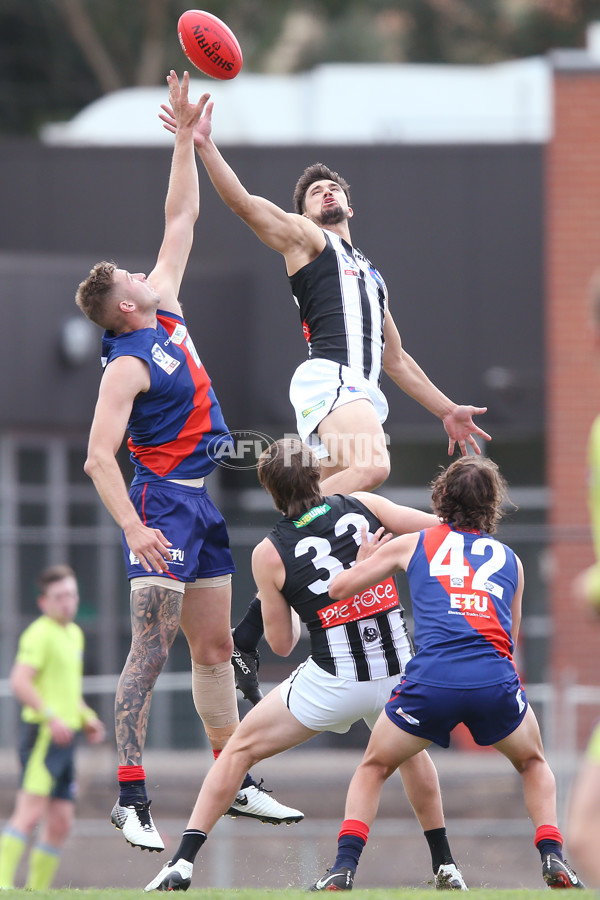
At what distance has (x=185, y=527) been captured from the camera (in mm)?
5992

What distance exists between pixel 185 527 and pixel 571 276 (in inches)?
353

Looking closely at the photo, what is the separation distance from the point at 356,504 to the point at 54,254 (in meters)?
10.8

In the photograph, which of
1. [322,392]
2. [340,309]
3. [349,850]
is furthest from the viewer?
[340,309]

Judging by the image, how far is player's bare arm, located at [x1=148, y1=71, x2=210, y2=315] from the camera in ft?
20.7

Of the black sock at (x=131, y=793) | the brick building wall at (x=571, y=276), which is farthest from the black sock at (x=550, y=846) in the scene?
the brick building wall at (x=571, y=276)

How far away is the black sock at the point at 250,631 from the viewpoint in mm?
6316

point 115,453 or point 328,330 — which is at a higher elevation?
point 328,330

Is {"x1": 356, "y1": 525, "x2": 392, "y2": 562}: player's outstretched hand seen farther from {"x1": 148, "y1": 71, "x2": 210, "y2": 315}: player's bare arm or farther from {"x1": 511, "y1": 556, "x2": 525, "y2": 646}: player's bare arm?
{"x1": 148, "y1": 71, "x2": 210, "y2": 315}: player's bare arm

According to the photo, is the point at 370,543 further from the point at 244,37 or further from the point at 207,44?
the point at 244,37

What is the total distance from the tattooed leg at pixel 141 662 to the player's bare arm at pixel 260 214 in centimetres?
192

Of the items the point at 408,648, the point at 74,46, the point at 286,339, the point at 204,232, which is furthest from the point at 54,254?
the point at 74,46

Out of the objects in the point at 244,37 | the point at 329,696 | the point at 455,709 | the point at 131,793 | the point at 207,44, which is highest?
the point at 244,37

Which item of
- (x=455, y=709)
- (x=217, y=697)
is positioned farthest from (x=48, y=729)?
(x=455, y=709)

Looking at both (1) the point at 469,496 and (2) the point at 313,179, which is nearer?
(1) the point at 469,496
